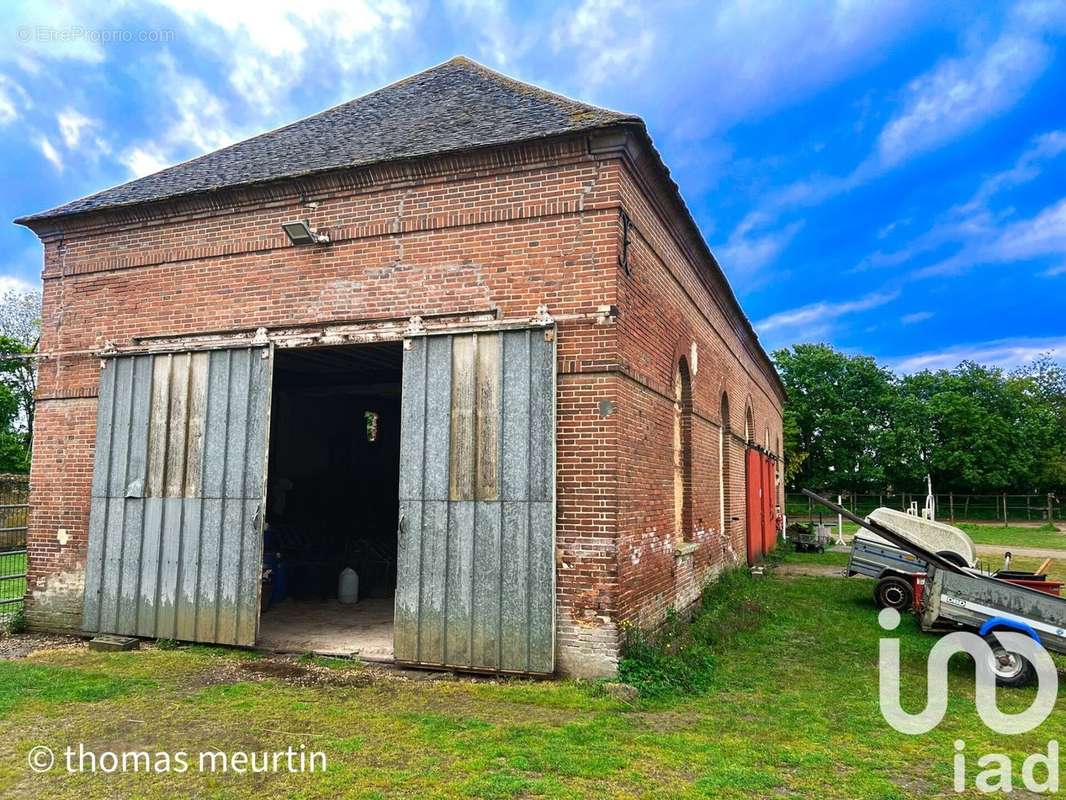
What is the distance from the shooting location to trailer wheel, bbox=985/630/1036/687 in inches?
279

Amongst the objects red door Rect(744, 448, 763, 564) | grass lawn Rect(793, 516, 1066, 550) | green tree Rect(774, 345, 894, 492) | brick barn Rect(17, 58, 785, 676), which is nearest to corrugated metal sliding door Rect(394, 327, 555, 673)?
brick barn Rect(17, 58, 785, 676)

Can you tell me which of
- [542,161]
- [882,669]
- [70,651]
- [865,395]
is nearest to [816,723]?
[882,669]

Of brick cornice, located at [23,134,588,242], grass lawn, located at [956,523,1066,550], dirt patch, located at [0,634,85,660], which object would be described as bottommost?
grass lawn, located at [956,523,1066,550]

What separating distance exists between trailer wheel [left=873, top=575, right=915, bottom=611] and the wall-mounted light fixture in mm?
10253

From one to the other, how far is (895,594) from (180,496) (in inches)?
431

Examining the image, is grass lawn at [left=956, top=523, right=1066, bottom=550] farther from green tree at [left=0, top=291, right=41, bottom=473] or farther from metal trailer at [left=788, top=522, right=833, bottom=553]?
green tree at [left=0, top=291, right=41, bottom=473]

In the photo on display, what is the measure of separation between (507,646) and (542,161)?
505cm

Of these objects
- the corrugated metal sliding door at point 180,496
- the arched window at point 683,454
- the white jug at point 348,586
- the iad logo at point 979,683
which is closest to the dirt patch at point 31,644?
the corrugated metal sliding door at point 180,496

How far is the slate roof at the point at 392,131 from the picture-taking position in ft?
25.1

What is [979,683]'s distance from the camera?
7113mm

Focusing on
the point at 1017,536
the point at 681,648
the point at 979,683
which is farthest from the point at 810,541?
the point at 681,648

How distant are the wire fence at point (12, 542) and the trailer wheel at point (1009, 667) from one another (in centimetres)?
1154

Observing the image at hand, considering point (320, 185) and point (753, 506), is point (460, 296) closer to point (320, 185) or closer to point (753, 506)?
point (320, 185)

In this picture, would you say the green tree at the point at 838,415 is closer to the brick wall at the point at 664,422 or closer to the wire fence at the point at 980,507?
the wire fence at the point at 980,507
